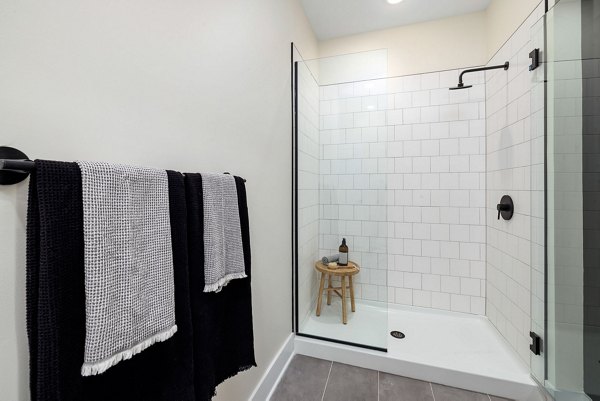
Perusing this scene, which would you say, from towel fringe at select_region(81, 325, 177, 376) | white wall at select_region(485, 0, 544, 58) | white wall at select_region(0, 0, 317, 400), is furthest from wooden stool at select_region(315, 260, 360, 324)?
white wall at select_region(485, 0, 544, 58)

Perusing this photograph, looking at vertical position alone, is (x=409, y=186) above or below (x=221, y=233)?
above

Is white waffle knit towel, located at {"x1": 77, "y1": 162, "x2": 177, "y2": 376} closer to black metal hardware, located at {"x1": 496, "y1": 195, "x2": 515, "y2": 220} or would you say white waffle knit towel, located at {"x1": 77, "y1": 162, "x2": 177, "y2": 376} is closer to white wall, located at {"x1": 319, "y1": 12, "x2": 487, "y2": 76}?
black metal hardware, located at {"x1": 496, "y1": 195, "x2": 515, "y2": 220}

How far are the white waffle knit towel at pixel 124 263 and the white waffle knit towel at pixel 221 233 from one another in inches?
5.6

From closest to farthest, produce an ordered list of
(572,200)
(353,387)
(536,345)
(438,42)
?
(572,200), (536,345), (353,387), (438,42)

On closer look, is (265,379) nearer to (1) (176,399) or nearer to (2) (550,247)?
(1) (176,399)

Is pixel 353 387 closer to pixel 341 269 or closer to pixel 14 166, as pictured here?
pixel 341 269

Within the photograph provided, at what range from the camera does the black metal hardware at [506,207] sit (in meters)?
1.71

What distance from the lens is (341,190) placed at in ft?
6.50

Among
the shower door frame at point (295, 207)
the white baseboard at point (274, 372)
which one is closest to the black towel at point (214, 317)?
the white baseboard at point (274, 372)

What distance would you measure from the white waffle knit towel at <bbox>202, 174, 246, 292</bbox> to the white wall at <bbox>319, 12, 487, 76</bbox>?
2.12 metres

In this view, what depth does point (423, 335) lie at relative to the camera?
1.89m

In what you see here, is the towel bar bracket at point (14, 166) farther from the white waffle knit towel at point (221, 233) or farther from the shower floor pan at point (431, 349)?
the shower floor pan at point (431, 349)

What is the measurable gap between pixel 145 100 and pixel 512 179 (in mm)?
2100

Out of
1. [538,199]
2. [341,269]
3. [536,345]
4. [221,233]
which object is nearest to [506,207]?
[538,199]
